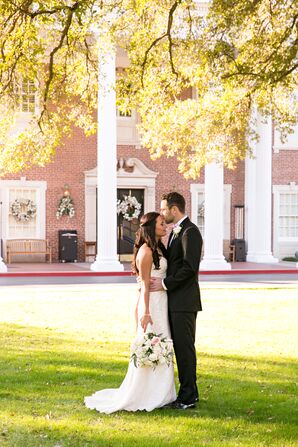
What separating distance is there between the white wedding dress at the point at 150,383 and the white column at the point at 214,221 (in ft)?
64.9

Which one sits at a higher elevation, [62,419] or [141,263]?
[141,263]

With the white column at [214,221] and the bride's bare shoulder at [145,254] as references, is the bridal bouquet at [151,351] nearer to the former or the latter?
the bride's bare shoulder at [145,254]

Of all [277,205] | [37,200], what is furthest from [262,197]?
[37,200]

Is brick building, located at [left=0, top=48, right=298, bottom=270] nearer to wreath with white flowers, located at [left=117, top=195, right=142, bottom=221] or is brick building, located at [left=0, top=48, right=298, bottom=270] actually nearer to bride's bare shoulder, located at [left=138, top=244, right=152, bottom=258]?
wreath with white flowers, located at [left=117, top=195, right=142, bottom=221]

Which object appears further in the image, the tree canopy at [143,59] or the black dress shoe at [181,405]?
the tree canopy at [143,59]

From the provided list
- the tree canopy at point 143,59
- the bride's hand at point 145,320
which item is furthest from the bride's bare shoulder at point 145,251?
the tree canopy at point 143,59

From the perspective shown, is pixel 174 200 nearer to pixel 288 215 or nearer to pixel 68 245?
pixel 68 245

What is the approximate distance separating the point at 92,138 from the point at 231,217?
6354 mm

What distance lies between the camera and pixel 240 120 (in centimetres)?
1741

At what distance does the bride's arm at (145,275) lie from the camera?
712cm

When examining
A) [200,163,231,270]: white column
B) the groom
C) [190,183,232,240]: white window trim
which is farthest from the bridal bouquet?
[190,183,232,240]: white window trim

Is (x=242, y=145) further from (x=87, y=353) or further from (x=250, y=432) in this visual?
(x=250, y=432)

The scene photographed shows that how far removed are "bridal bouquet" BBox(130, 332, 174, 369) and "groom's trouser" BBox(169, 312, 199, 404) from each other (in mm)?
126

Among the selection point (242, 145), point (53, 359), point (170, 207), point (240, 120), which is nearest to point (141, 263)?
point (170, 207)
